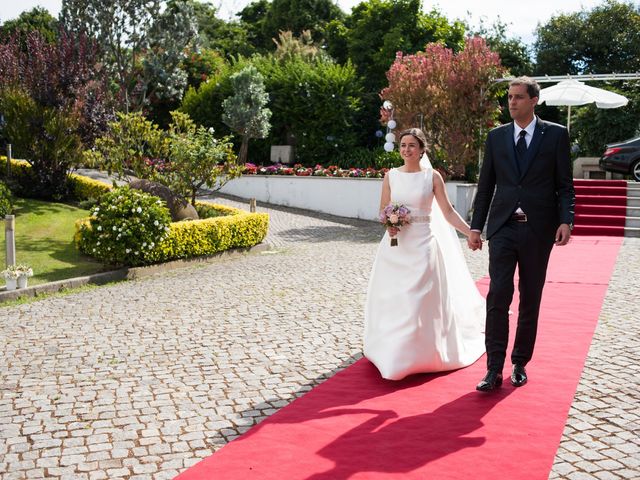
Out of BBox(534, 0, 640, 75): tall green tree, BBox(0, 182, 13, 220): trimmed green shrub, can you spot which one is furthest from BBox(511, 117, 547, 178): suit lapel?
BBox(534, 0, 640, 75): tall green tree

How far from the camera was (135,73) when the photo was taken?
30.3m

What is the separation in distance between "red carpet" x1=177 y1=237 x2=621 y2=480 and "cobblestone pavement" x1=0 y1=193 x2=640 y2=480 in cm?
17

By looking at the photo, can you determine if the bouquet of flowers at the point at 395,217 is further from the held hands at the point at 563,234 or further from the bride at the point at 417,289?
the held hands at the point at 563,234

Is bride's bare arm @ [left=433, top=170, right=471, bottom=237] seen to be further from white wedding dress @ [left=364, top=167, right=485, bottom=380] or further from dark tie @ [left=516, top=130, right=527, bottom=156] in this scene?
dark tie @ [left=516, top=130, right=527, bottom=156]

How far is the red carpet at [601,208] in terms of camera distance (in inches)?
680

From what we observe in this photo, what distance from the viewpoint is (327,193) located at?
21328mm

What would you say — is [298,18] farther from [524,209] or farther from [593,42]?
[524,209]

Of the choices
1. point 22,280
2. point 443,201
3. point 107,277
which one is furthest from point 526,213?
point 107,277

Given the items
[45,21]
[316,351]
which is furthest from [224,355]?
[45,21]

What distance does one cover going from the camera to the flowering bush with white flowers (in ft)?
38.1

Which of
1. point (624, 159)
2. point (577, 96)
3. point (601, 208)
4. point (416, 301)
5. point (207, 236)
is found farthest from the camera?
point (624, 159)

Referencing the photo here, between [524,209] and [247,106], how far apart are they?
21308 mm

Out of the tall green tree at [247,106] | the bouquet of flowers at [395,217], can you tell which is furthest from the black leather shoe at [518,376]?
the tall green tree at [247,106]

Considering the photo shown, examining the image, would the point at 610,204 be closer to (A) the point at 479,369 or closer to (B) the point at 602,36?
(A) the point at 479,369
